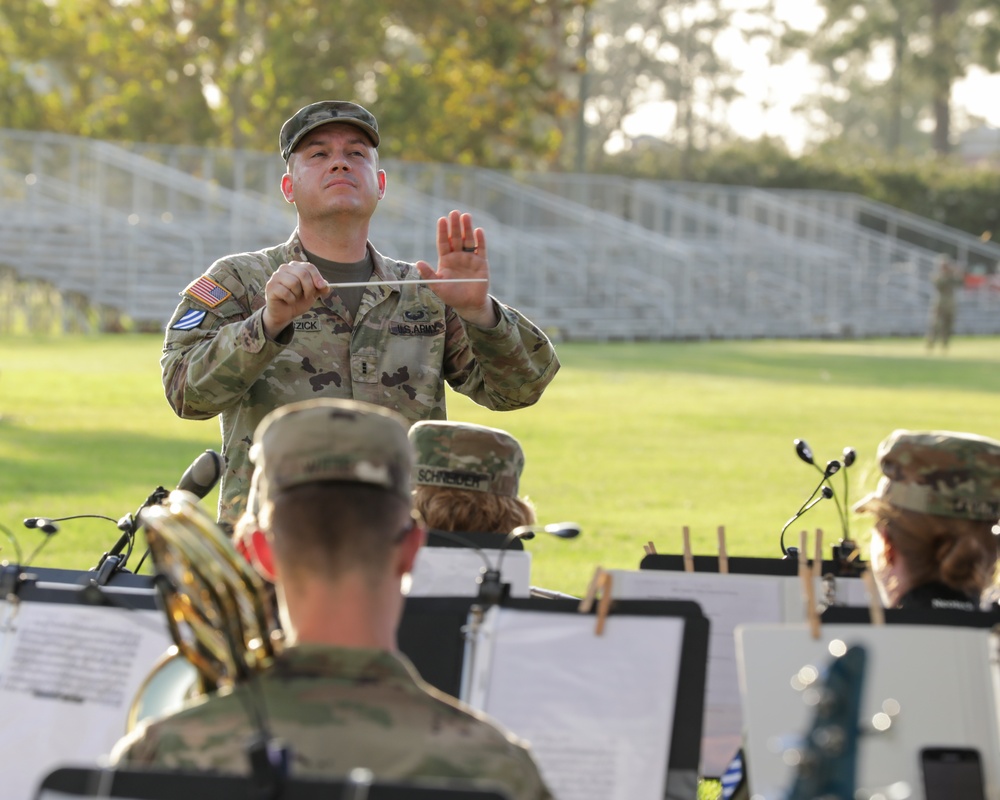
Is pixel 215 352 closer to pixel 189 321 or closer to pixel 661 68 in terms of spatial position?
pixel 189 321

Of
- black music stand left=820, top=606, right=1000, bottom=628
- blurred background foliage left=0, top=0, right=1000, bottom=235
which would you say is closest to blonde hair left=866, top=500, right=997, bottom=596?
black music stand left=820, top=606, right=1000, bottom=628

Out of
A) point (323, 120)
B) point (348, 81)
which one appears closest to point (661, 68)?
point (348, 81)

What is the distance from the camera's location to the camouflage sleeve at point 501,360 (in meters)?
5.56

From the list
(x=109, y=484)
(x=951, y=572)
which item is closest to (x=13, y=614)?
(x=951, y=572)

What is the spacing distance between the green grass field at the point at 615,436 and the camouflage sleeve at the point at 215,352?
1.87 meters

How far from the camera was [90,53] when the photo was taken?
172 ft

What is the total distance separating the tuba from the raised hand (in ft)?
7.81

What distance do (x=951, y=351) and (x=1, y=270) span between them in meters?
21.6

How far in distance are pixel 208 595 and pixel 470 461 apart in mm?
1507

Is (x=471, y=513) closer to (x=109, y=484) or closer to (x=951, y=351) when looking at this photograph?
(x=109, y=484)

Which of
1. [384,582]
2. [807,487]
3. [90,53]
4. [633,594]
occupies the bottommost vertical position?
[807,487]

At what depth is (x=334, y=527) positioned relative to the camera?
279 cm

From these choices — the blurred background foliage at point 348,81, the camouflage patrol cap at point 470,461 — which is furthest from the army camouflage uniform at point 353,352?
the blurred background foliage at point 348,81

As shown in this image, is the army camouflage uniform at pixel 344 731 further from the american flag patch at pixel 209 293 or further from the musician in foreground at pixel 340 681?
the american flag patch at pixel 209 293
